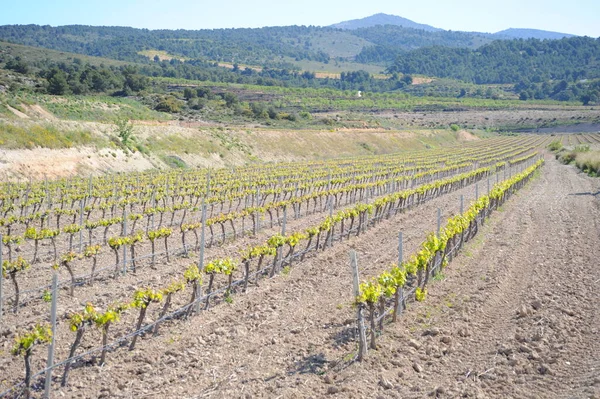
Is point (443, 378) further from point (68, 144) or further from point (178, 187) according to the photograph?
point (68, 144)

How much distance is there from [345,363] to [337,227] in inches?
436

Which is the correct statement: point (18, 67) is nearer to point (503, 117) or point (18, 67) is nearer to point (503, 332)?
point (503, 332)

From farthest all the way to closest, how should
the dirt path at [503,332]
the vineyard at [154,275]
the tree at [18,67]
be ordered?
the tree at [18,67] < the vineyard at [154,275] < the dirt path at [503,332]

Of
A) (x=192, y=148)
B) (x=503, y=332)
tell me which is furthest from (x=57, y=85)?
(x=503, y=332)

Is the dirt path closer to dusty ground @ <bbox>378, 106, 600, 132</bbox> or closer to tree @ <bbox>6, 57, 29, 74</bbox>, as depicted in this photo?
tree @ <bbox>6, 57, 29, 74</bbox>

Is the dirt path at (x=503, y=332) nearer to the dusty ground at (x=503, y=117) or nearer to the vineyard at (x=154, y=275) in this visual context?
the vineyard at (x=154, y=275)

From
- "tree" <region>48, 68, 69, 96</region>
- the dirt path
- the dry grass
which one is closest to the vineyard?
the dirt path

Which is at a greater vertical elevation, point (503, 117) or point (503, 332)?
point (503, 332)

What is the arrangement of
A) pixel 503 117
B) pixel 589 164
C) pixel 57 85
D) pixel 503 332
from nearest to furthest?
pixel 503 332
pixel 589 164
pixel 57 85
pixel 503 117

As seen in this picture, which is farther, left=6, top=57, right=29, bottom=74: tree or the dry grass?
left=6, top=57, right=29, bottom=74: tree

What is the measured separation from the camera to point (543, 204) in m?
25.0

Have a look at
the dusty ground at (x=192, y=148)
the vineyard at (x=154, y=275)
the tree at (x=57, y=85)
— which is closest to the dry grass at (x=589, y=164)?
the vineyard at (x=154, y=275)

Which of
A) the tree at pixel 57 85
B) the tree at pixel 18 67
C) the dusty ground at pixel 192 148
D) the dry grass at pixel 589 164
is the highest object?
the tree at pixel 18 67

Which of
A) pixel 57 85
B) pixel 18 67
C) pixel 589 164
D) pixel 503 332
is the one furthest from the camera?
pixel 18 67
